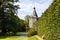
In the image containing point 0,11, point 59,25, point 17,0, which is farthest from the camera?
point 17,0

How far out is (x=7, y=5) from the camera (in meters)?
54.9

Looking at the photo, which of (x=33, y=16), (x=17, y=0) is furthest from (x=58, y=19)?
(x=33, y=16)

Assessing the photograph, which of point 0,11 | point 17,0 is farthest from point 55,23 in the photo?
point 17,0

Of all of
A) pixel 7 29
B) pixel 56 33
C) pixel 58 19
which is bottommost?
pixel 7 29

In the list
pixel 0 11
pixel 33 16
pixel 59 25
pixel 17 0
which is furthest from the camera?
pixel 33 16

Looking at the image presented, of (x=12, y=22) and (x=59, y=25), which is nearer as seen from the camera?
(x=59, y=25)

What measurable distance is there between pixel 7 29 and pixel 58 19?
1745 inches

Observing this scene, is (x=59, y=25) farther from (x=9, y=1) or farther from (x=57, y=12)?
(x=9, y=1)

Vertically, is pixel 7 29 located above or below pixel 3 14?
below

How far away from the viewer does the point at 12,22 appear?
2108 inches

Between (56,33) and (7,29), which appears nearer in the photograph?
(56,33)

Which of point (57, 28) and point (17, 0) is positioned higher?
point (17, 0)

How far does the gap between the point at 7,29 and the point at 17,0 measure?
30.7 ft

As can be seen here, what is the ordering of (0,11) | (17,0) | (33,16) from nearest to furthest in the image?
(0,11) < (17,0) < (33,16)
